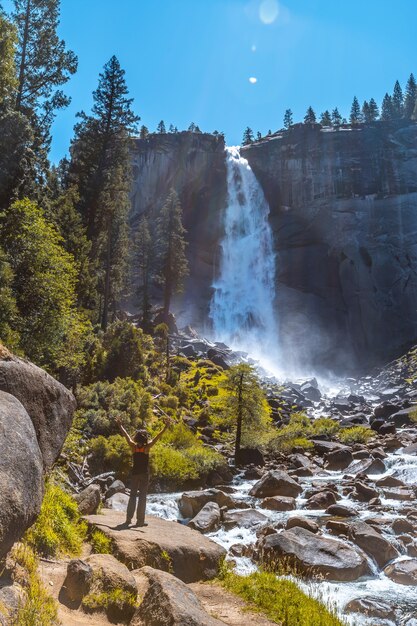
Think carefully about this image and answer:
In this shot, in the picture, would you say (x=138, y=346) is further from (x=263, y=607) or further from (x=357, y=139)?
(x=357, y=139)

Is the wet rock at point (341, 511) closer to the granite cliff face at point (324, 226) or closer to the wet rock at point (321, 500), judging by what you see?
the wet rock at point (321, 500)

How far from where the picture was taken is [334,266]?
73.1 meters

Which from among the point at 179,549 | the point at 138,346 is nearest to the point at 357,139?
the point at 138,346

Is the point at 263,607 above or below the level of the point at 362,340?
below

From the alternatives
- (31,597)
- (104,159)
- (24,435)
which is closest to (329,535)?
(31,597)

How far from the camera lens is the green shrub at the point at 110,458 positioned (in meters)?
21.1

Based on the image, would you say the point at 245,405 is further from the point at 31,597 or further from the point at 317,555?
the point at 31,597

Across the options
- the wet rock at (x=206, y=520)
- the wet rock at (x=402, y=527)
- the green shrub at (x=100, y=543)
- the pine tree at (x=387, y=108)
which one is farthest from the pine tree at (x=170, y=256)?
the pine tree at (x=387, y=108)

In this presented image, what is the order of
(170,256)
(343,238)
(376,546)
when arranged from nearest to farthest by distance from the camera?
(376,546) → (170,256) → (343,238)

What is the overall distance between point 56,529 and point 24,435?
10.3 ft

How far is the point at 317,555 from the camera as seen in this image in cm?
1207

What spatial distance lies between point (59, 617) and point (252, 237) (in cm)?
7343

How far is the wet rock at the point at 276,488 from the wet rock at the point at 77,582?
13549mm

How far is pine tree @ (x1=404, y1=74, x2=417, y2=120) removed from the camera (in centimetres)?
Answer: 10012
